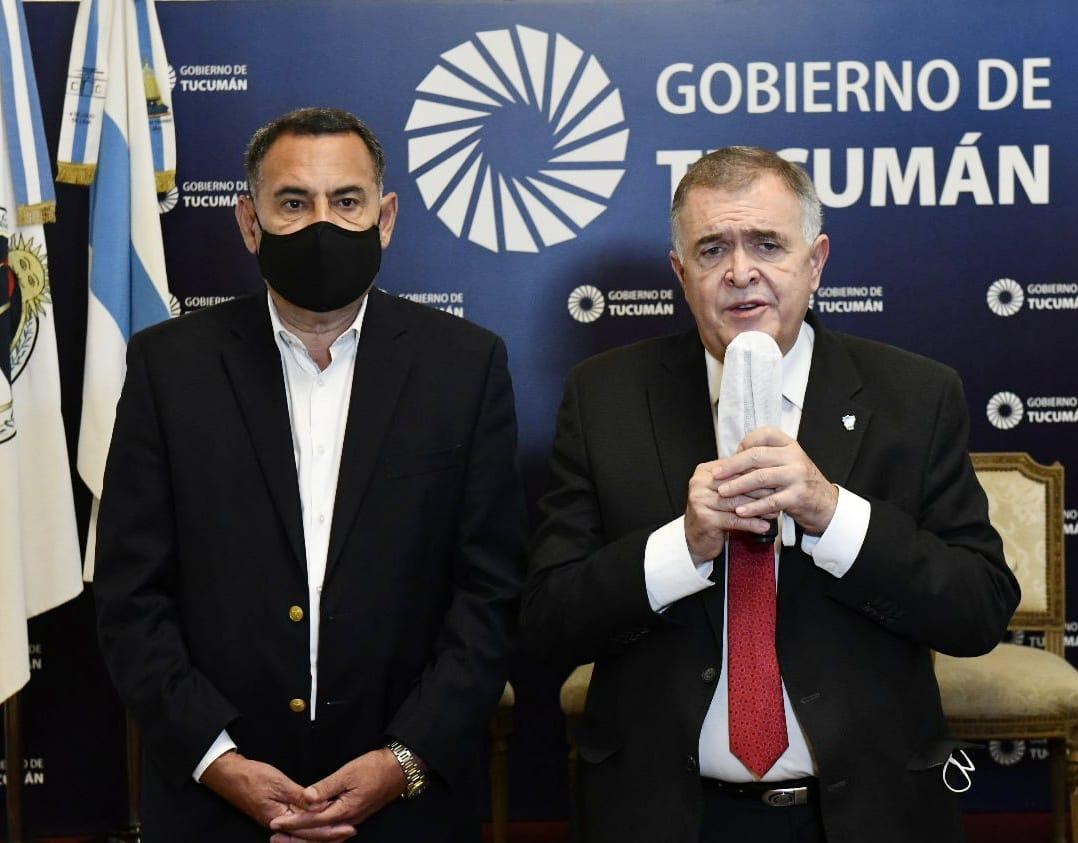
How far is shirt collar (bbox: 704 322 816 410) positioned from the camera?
2369 millimetres

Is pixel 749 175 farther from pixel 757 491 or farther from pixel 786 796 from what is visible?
pixel 786 796

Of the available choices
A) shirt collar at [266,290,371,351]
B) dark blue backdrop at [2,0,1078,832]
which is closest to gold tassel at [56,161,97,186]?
dark blue backdrop at [2,0,1078,832]

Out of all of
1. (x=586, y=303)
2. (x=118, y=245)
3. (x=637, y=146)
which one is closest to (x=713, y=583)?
(x=586, y=303)

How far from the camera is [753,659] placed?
2174mm

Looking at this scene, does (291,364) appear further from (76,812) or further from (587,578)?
(76,812)

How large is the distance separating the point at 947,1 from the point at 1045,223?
2.55ft

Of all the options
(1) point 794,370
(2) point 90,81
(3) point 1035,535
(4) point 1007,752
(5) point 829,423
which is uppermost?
(2) point 90,81

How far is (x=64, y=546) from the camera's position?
3.89 m

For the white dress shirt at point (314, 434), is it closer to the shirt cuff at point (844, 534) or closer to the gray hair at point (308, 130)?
the gray hair at point (308, 130)

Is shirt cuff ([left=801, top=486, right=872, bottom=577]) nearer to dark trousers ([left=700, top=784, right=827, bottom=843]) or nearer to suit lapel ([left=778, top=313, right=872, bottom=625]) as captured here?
suit lapel ([left=778, top=313, right=872, bottom=625])

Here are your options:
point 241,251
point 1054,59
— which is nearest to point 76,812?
point 241,251

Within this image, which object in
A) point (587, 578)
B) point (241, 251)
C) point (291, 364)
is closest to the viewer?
point (587, 578)

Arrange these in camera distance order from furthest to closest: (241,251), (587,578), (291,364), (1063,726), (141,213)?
(241,251), (141,213), (1063,726), (291,364), (587,578)

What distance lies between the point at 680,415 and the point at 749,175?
44cm
